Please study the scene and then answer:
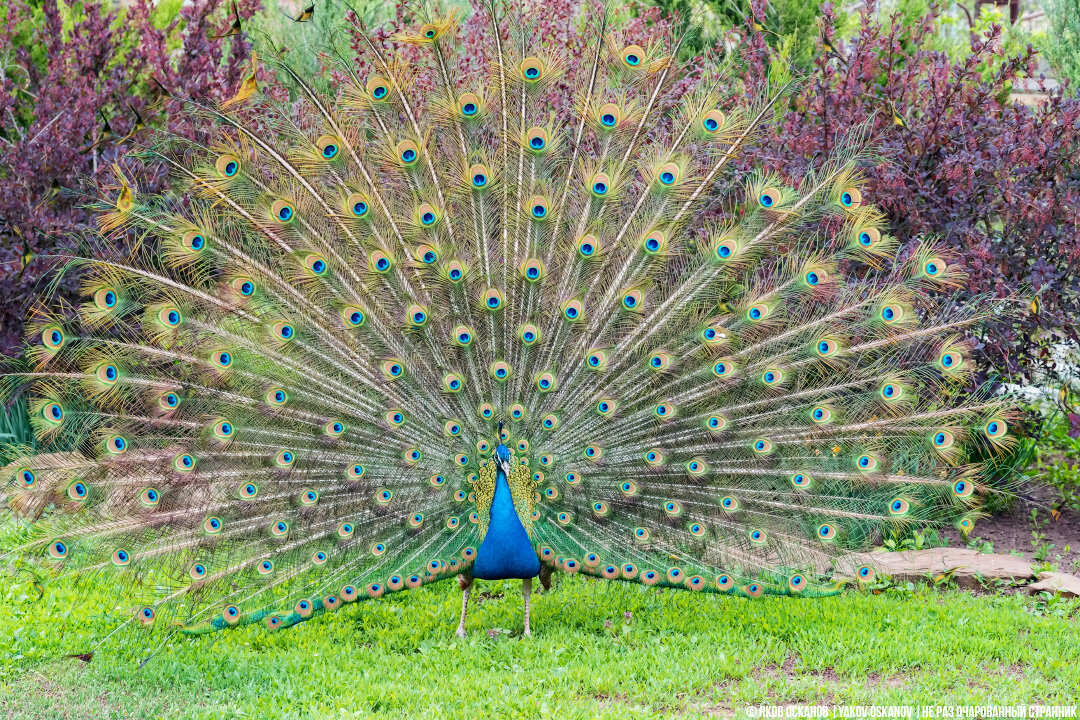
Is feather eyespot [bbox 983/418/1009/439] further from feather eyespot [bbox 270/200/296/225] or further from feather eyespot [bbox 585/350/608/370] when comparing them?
feather eyespot [bbox 270/200/296/225]

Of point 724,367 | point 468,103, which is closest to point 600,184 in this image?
point 468,103

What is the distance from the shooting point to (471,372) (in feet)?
18.8

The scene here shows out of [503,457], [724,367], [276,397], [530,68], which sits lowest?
[503,457]

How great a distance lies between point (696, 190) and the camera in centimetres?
578

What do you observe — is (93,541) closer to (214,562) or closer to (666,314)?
(214,562)

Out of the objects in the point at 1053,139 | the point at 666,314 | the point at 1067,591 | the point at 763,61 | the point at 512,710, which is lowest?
the point at 512,710

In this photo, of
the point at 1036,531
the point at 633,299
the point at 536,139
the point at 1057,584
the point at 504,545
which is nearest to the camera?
the point at 504,545

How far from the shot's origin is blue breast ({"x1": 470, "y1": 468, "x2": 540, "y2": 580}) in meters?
5.55

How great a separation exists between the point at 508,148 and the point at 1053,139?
386cm

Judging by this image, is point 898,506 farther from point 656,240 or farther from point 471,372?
point 471,372

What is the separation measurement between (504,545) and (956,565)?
3.16 metres

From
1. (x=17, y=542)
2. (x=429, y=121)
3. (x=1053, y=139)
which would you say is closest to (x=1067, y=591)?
(x=1053, y=139)

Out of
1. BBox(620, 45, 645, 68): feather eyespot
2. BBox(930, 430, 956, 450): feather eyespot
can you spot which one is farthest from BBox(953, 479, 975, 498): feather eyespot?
BBox(620, 45, 645, 68): feather eyespot

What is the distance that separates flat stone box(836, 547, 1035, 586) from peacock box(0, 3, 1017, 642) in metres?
1.06
